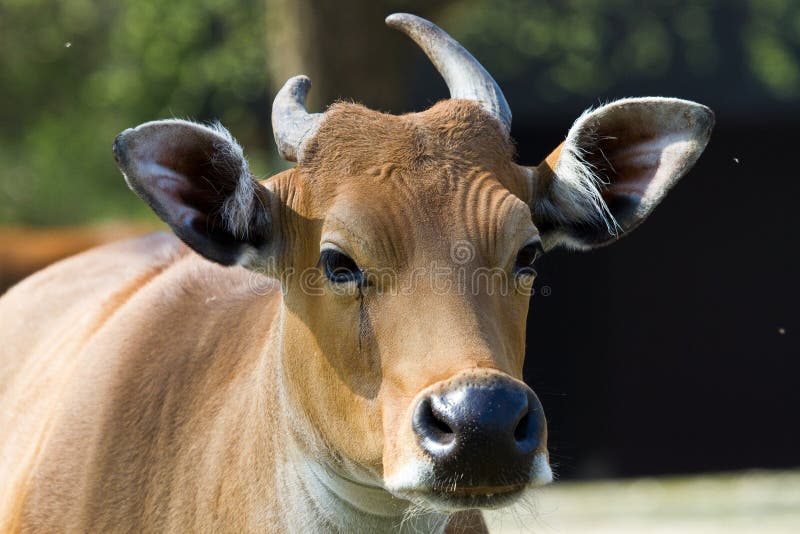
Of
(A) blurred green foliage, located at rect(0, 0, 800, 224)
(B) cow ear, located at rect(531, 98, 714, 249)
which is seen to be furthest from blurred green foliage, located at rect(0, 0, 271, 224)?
(B) cow ear, located at rect(531, 98, 714, 249)

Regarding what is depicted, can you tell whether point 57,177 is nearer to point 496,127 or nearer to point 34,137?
point 34,137

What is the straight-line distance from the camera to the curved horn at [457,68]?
5211 mm

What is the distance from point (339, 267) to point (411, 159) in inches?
18.1

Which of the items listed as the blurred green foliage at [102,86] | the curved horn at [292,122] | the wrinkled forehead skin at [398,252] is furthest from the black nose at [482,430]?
the blurred green foliage at [102,86]

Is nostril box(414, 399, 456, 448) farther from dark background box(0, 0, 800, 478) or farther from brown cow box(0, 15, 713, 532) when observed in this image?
dark background box(0, 0, 800, 478)

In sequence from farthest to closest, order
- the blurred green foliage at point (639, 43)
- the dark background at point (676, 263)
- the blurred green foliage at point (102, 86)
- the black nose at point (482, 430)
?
the blurred green foliage at point (102, 86) < the blurred green foliage at point (639, 43) < the dark background at point (676, 263) < the black nose at point (482, 430)

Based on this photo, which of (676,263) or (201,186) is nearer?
(201,186)

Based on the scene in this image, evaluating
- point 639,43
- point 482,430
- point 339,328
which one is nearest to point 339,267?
point 339,328

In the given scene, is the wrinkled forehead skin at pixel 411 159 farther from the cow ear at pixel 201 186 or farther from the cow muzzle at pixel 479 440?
the cow muzzle at pixel 479 440

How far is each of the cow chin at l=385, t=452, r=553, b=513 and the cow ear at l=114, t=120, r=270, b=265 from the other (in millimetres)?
1227

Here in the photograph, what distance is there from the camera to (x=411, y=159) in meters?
4.66

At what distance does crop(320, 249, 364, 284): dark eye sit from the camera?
4535 mm

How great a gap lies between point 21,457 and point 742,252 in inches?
425

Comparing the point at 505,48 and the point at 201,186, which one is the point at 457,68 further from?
the point at 505,48
